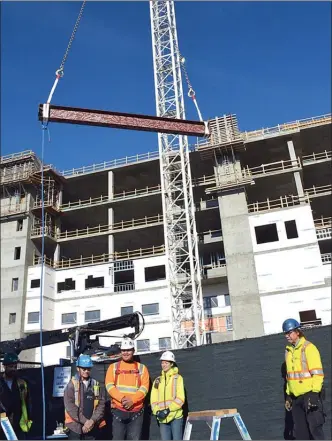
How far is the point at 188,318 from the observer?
3059cm

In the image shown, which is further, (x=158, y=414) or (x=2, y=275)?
(x=2, y=275)

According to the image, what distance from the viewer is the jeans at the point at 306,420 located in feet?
17.6

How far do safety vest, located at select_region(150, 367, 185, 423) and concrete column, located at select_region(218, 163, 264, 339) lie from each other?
2195 cm

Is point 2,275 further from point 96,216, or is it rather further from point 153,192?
point 153,192

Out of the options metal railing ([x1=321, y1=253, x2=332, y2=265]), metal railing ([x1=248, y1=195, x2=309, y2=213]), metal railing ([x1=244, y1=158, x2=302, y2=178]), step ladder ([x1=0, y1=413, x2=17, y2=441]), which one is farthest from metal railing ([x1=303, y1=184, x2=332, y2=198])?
step ladder ([x1=0, y1=413, x2=17, y2=441])

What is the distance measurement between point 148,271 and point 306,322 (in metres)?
13.9

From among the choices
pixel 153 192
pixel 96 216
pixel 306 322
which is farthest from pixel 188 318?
pixel 96 216

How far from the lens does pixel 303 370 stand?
18.5 feet

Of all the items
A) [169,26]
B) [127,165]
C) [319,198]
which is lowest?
[319,198]

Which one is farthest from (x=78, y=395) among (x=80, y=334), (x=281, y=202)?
(x=281, y=202)

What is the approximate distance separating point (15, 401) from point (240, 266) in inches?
924

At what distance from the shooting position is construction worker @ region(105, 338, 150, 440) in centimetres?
586

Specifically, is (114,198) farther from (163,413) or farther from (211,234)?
(163,413)

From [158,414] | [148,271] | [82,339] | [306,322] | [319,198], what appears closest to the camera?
[158,414]
